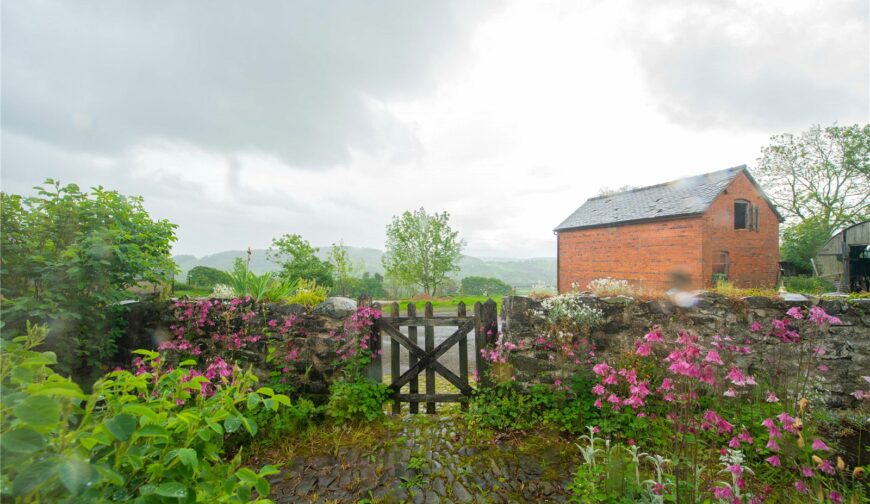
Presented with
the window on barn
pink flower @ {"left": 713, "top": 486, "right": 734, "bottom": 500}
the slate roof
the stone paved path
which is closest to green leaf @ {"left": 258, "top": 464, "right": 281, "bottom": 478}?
the stone paved path

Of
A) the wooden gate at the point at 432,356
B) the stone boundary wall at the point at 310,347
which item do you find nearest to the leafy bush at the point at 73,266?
the stone boundary wall at the point at 310,347

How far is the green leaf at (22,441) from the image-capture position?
65 cm

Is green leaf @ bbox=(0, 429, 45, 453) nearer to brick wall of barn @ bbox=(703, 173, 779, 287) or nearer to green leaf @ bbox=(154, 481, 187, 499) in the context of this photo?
green leaf @ bbox=(154, 481, 187, 499)

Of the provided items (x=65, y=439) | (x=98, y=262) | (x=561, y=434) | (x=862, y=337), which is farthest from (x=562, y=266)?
(x=65, y=439)

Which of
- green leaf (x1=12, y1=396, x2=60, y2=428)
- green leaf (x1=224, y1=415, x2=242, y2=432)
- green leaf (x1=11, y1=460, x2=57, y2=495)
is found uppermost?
green leaf (x1=12, y1=396, x2=60, y2=428)

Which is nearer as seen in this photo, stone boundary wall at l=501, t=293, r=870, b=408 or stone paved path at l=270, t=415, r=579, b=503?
stone paved path at l=270, t=415, r=579, b=503

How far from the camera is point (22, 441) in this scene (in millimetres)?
682

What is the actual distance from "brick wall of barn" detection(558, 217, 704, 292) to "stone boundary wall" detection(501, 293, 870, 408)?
34.7 ft

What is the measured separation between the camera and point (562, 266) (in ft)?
70.3

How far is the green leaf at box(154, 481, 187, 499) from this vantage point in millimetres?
798

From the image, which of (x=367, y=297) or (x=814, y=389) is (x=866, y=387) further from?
(x=367, y=297)

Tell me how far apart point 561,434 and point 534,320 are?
4.16 feet

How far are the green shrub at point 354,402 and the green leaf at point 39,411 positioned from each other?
3579 mm

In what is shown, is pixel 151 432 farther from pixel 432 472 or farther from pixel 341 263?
pixel 341 263
